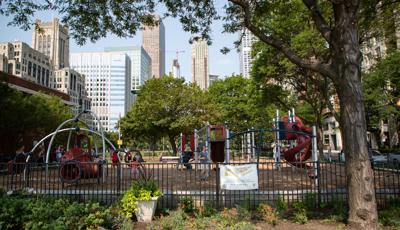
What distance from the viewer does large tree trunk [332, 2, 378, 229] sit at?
6957 mm

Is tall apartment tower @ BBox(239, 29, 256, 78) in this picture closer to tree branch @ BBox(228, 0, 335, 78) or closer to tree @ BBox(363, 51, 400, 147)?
tree branch @ BBox(228, 0, 335, 78)

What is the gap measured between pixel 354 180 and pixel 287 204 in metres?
2.78

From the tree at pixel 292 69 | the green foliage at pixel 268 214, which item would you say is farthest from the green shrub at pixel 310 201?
the tree at pixel 292 69

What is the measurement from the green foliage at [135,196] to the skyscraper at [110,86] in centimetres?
9377

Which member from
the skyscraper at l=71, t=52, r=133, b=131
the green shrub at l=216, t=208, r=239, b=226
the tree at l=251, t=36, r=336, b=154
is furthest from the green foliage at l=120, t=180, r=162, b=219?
the skyscraper at l=71, t=52, r=133, b=131

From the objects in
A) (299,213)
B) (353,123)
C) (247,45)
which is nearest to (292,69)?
(247,45)

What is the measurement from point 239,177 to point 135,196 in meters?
2.77

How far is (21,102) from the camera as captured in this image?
26.4 m

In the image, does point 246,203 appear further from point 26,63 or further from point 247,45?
point 26,63

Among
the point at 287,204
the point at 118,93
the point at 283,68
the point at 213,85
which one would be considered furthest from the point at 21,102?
the point at 118,93

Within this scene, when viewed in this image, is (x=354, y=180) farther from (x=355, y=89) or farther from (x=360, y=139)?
(x=355, y=89)

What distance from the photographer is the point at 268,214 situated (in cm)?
804

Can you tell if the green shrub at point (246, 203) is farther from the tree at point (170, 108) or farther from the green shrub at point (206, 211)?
the tree at point (170, 108)

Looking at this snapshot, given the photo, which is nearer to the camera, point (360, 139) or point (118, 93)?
point (360, 139)
